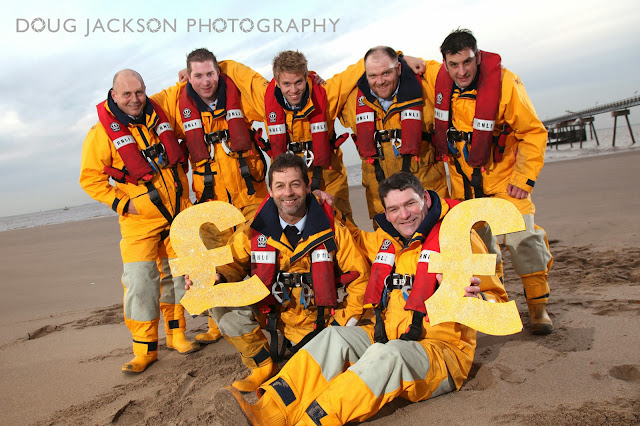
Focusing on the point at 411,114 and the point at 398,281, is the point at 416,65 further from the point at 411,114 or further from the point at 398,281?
the point at 398,281

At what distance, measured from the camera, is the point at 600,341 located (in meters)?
3.53

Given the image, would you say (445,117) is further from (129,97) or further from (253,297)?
(129,97)

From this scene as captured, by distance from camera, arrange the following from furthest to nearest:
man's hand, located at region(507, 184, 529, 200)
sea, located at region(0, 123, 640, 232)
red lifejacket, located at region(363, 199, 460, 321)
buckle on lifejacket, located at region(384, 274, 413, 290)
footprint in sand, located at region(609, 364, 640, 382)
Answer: sea, located at region(0, 123, 640, 232)
man's hand, located at region(507, 184, 529, 200)
buckle on lifejacket, located at region(384, 274, 413, 290)
red lifejacket, located at region(363, 199, 460, 321)
footprint in sand, located at region(609, 364, 640, 382)

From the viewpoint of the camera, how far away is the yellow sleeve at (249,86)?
4.73m

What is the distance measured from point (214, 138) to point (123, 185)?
98 centimetres

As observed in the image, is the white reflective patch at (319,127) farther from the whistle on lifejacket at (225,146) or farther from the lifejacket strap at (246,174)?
the whistle on lifejacket at (225,146)

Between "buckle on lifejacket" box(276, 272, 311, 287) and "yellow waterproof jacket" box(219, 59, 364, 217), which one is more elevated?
"yellow waterproof jacket" box(219, 59, 364, 217)

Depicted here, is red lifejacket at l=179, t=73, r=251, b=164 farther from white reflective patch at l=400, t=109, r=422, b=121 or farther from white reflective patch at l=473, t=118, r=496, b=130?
white reflective patch at l=473, t=118, r=496, b=130

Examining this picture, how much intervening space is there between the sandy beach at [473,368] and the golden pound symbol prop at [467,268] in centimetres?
51

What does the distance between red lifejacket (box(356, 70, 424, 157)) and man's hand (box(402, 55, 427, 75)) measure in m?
0.06

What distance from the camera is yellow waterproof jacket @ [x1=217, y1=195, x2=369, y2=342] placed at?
11.6 feet

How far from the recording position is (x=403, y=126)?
14.3 ft

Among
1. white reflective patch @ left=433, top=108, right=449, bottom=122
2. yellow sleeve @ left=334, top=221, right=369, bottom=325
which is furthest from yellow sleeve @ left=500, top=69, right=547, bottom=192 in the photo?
yellow sleeve @ left=334, top=221, right=369, bottom=325

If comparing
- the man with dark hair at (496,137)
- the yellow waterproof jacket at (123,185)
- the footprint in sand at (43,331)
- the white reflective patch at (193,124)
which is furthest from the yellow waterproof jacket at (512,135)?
the footprint in sand at (43,331)
